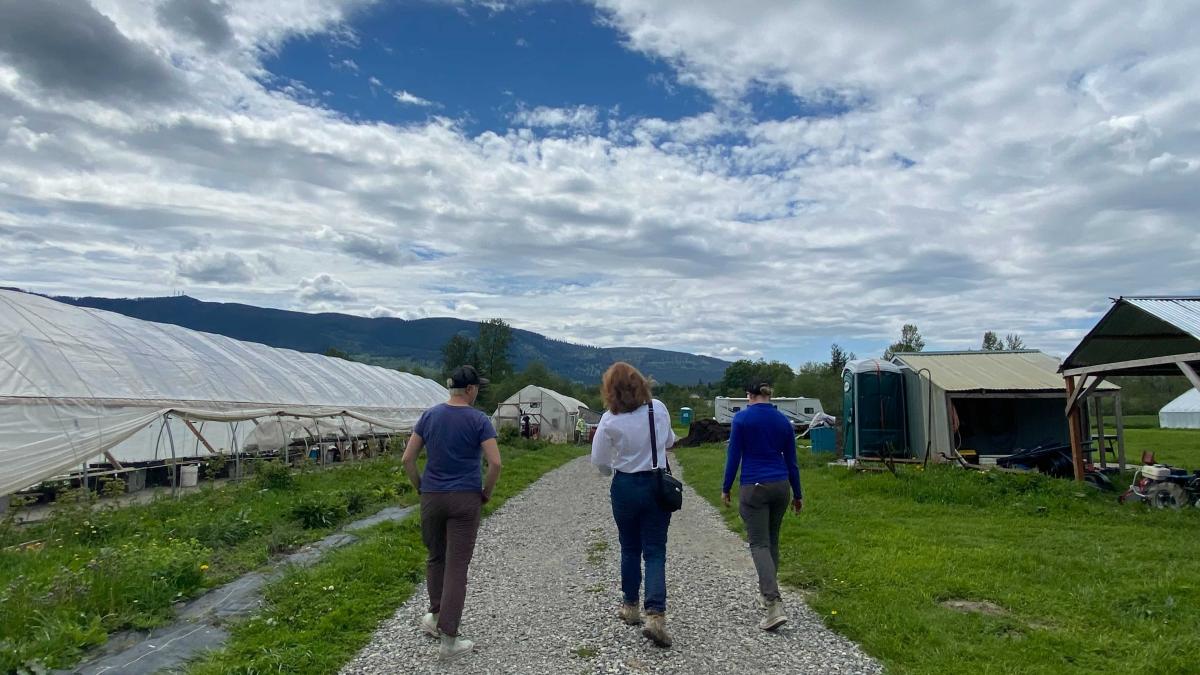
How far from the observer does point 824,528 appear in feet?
36.0

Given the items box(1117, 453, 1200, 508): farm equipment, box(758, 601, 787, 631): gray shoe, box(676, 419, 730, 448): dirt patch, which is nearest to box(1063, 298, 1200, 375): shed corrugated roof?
box(1117, 453, 1200, 508): farm equipment

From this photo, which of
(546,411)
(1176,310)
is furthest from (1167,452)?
(546,411)

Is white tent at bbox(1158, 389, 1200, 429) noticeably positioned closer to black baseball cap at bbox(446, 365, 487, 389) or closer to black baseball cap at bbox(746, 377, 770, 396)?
black baseball cap at bbox(746, 377, 770, 396)

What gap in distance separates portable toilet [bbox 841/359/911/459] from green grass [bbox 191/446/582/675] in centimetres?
1401

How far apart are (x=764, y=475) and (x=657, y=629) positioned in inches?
61.5

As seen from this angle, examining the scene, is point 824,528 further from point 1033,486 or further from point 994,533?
point 1033,486

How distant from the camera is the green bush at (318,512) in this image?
475 inches

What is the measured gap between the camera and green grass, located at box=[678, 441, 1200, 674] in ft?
18.1

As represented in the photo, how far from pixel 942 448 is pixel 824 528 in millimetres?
10096

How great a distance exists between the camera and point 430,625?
20.0 ft

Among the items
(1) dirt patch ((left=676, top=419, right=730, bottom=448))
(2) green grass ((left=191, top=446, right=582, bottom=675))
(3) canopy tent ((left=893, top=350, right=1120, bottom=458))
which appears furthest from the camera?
(1) dirt patch ((left=676, top=419, right=730, bottom=448))

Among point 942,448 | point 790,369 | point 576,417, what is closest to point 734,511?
point 942,448

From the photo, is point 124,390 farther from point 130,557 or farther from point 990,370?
point 990,370

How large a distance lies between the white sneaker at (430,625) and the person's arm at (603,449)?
1.81 meters
